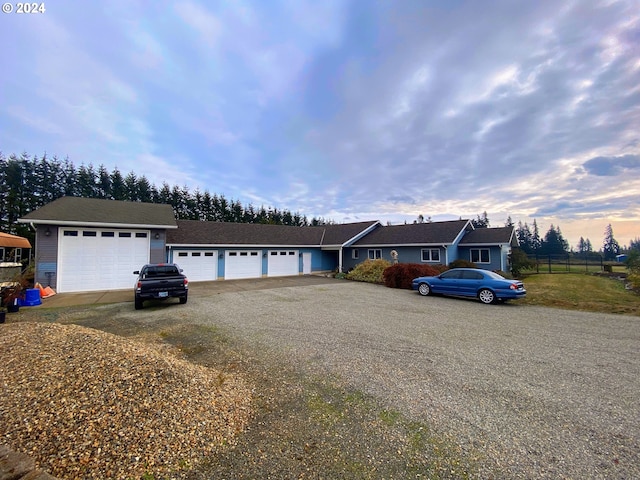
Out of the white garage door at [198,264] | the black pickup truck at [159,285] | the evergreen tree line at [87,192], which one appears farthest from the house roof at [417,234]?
the evergreen tree line at [87,192]

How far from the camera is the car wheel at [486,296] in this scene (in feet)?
36.7

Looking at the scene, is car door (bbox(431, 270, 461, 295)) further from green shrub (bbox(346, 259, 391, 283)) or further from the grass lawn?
green shrub (bbox(346, 259, 391, 283))

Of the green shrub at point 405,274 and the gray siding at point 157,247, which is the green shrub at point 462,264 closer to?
the green shrub at point 405,274

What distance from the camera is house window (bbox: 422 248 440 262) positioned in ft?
68.2

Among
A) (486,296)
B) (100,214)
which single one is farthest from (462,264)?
(100,214)

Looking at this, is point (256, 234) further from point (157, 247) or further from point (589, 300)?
point (589, 300)

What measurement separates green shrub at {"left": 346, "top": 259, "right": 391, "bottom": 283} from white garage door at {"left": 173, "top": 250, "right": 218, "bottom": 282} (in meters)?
10.2

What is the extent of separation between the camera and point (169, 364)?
4160 millimetres

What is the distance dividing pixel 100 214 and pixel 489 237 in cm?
2693

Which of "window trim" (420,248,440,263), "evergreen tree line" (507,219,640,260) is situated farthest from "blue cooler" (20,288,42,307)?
"evergreen tree line" (507,219,640,260)

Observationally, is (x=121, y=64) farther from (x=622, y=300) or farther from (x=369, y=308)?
(x=622, y=300)

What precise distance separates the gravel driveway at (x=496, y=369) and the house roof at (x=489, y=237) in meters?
12.7

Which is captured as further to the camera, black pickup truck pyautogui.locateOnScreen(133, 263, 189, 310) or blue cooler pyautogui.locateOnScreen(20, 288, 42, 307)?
blue cooler pyautogui.locateOnScreen(20, 288, 42, 307)

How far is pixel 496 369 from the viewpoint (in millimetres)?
4699
